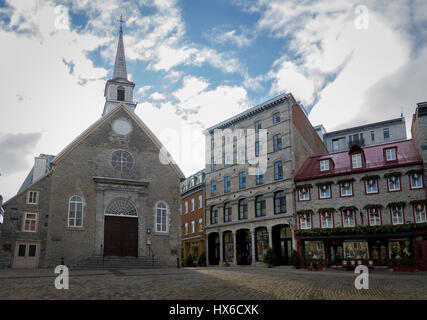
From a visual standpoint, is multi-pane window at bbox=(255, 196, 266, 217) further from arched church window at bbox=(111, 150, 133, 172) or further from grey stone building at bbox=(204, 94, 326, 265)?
arched church window at bbox=(111, 150, 133, 172)

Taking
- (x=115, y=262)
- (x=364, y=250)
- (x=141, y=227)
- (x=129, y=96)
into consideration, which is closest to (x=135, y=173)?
(x=141, y=227)

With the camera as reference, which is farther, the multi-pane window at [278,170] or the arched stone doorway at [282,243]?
the multi-pane window at [278,170]

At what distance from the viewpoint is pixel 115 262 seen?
27.5 m

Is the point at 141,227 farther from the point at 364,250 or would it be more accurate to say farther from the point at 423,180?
the point at 423,180

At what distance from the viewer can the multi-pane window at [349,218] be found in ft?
101

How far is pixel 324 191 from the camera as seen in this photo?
32812 mm

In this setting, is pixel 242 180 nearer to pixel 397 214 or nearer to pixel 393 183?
pixel 393 183

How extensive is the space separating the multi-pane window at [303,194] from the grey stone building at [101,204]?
10339 mm

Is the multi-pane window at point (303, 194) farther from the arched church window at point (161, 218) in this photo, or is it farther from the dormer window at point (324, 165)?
the arched church window at point (161, 218)

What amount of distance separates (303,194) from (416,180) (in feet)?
29.0

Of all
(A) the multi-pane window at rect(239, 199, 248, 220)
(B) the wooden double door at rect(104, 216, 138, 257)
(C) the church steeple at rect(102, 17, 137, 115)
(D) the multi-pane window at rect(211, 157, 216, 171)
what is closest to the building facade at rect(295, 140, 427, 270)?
(A) the multi-pane window at rect(239, 199, 248, 220)

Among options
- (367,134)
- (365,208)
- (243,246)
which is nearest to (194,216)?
(243,246)

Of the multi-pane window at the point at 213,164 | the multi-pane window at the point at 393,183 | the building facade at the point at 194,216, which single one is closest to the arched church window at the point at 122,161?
the multi-pane window at the point at 213,164
